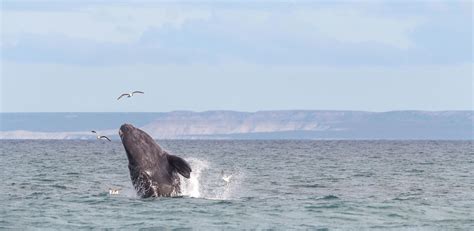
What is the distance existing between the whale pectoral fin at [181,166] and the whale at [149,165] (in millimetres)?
240

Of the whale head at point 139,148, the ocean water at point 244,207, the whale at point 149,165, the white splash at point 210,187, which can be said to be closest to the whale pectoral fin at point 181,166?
the whale at point 149,165

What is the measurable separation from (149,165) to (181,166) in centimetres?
138

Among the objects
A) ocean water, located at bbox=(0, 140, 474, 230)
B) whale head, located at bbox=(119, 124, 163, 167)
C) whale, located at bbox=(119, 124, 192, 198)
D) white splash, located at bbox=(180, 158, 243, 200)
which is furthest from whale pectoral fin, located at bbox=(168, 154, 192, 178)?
white splash, located at bbox=(180, 158, 243, 200)

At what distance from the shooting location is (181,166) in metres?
33.0

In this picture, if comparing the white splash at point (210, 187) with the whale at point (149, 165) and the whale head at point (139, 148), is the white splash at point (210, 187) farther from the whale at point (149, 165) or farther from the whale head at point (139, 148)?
the whale head at point (139, 148)

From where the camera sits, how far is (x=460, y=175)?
6175 centimetres

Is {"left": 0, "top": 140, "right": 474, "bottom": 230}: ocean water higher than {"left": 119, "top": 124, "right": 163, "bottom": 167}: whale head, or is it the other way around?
{"left": 119, "top": 124, "right": 163, "bottom": 167}: whale head

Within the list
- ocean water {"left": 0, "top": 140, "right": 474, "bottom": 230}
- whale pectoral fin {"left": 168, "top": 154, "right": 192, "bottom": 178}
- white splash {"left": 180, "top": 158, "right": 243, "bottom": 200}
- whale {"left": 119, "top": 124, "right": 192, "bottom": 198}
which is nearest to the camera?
ocean water {"left": 0, "top": 140, "right": 474, "bottom": 230}

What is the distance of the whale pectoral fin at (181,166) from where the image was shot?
32.8m

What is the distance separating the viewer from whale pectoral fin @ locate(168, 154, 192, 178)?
107 feet

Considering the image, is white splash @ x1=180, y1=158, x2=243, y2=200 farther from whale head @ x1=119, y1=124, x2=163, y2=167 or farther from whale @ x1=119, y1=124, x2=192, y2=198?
whale head @ x1=119, y1=124, x2=163, y2=167

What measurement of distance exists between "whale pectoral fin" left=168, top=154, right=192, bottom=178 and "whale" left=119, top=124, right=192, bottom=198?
0.79ft

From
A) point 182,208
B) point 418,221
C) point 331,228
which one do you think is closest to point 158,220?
point 182,208

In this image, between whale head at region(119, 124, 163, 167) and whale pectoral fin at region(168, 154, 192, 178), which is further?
whale head at region(119, 124, 163, 167)
